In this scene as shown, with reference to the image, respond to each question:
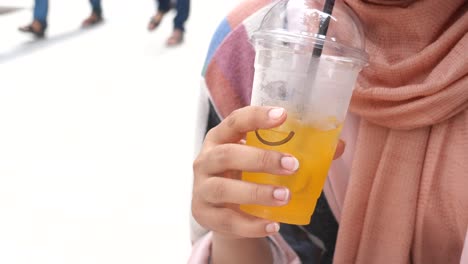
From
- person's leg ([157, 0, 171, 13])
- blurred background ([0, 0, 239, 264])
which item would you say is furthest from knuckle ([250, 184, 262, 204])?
person's leg ([157, 0, 171, 13])

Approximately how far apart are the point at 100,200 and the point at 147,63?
1.61 m

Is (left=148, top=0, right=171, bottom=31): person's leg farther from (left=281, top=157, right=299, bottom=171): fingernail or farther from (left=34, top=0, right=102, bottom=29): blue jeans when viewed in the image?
(left=281, top=157, right=299, bottom=171): fingernail

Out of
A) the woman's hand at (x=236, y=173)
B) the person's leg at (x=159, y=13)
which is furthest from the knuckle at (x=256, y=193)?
the person's leg at (x=159, y=13)

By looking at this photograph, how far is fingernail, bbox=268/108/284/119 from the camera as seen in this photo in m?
0.53

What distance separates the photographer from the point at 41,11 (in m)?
3.56

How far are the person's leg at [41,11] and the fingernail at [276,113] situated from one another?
3442mm

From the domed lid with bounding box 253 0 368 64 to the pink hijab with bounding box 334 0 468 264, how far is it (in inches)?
3.0

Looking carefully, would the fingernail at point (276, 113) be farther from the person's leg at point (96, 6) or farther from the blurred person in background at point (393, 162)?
the person's leg at point (96, 6)

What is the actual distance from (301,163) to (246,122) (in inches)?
3.0

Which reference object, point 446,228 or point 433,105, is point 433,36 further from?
point 446,228

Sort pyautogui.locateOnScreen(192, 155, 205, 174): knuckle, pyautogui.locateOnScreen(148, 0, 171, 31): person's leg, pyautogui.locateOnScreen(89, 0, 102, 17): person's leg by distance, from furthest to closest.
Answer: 1. pyautogui.locateOnScreen(89, 0, 102, 17): person's leg
2. pyautogui.locateOnScreen(148, 0, 171, 31): person's leg
3. pyautogui.locateOnScreen(192, 155, 205, 174): knuckle

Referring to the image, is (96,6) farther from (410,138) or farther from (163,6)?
(410,138)

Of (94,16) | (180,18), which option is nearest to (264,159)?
(180,18)

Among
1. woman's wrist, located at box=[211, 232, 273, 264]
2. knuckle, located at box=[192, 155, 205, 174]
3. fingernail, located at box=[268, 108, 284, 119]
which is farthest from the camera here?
woman's wrist, located at box=[211, 232, 273, 264]
